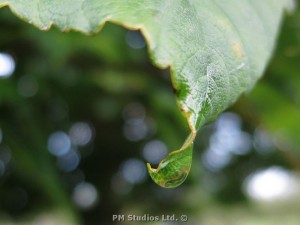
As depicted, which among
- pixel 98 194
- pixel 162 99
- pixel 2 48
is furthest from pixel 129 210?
pixel 2 48

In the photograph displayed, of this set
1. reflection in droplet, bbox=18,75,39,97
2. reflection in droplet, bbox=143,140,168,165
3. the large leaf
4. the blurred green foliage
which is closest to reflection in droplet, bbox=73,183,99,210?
the blurred green foliage

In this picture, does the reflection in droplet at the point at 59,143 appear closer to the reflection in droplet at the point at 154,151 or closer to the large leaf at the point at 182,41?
the reflection in droplet at the point at 154,151

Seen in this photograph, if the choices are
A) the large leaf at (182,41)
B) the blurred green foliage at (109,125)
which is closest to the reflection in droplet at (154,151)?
the blurred green foliage at (109,125)

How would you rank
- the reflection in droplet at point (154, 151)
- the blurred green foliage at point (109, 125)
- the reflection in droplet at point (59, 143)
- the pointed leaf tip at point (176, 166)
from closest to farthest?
the pointed leaf tip at point (176, 166) → the blurred green foliage at point (109, 125) → the reflection in droplet at point (59, 143) → the reflection in droplet at point (154, 151)

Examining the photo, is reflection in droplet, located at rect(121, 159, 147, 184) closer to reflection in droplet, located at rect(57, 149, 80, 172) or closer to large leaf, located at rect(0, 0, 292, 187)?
reflection in droplet, located at rect(57, 149, 80, 172)

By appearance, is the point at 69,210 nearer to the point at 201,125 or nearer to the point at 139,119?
the point at 139,119
